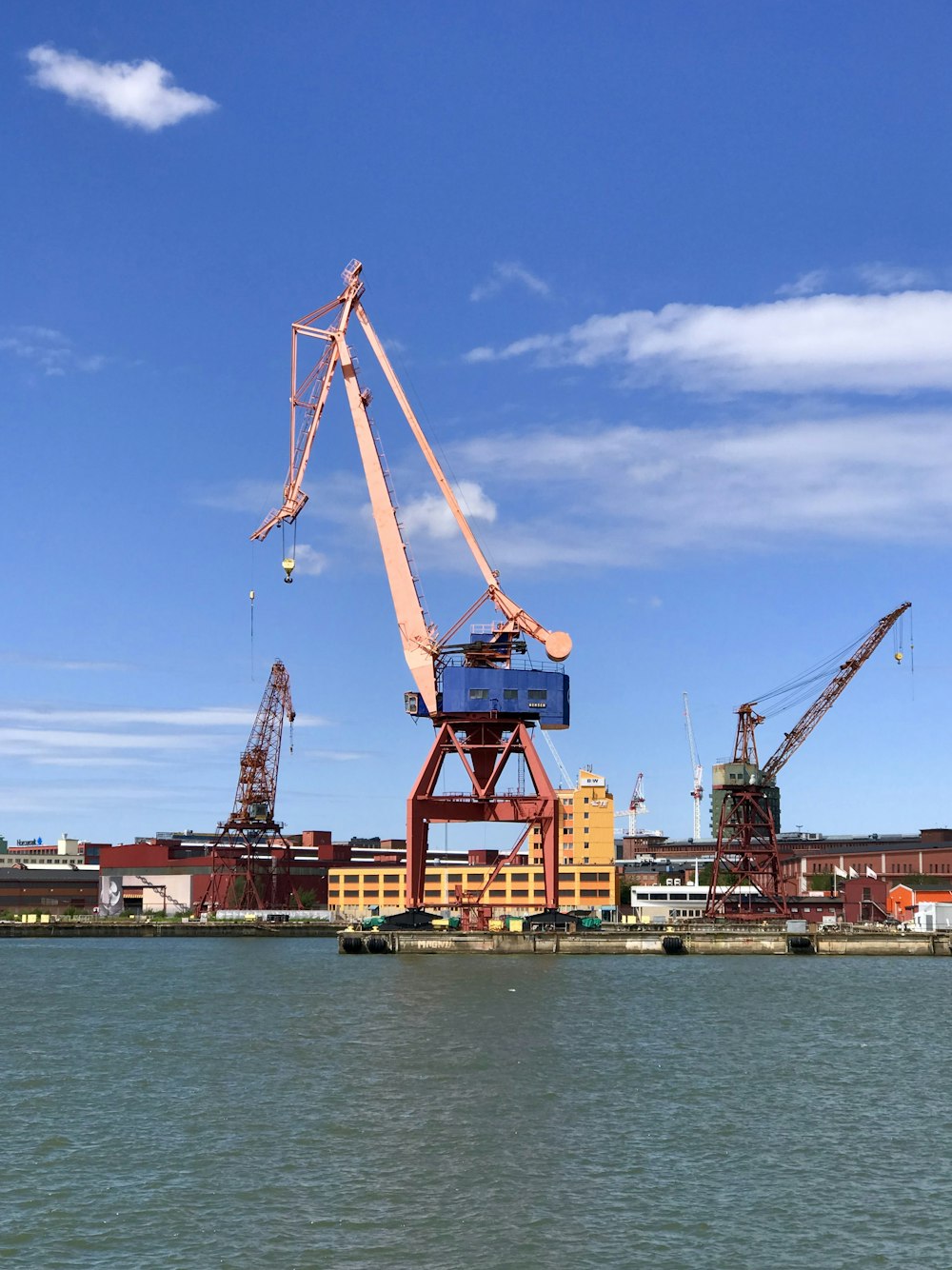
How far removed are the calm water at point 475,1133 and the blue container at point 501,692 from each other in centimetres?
2850

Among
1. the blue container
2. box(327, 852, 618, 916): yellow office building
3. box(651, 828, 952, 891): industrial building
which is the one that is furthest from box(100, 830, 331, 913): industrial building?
the blue container

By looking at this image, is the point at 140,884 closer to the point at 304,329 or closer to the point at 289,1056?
the point at 304,329

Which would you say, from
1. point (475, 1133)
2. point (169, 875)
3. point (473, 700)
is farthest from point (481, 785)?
point (169, 875)

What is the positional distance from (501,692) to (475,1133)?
54.5 metres

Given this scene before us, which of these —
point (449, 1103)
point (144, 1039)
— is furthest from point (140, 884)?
point (449, 1103)

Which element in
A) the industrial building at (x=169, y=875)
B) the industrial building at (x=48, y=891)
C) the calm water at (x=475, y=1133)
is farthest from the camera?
the industrial building at (x=48, y=891)

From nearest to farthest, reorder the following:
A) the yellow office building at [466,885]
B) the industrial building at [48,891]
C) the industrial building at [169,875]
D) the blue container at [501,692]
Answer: the blue container at [501,692] < the yellow office building at [466,885] < the industrial building at [169,875] < the industrial building at [48,891]

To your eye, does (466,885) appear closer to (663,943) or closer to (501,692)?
(663,943)

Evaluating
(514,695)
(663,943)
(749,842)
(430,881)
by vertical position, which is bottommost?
(663,943)

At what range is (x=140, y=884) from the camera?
541 ft

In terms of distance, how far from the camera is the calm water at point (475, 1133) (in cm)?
1986

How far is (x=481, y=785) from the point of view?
271 ft

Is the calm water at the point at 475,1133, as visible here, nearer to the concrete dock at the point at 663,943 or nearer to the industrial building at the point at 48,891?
the concrete dock at the point at 663,943

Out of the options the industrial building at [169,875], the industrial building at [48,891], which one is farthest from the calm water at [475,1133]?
the industrial building at [48,891]
